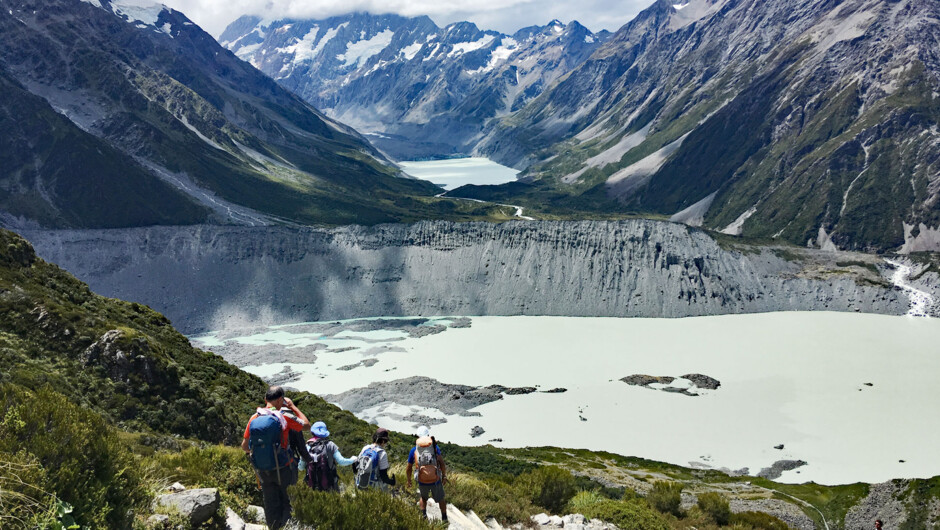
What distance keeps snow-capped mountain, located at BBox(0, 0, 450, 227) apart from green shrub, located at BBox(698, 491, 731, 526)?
118 m

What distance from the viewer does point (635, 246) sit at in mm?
99125

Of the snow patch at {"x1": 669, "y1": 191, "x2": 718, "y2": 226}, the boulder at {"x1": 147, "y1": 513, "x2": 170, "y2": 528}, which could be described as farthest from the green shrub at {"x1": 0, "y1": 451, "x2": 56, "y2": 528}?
the snow patch at {"x1": 669, "y1": 191, "x2": 718, "y2": 226}

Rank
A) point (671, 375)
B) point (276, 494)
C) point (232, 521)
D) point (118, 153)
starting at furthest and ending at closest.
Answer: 1. point (118, 153)
2. point (671, 375)
3. point (276, 494)
4. point (232, 521)

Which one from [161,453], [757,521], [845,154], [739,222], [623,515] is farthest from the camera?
[739,222]

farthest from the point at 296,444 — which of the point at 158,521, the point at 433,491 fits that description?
the point at 433,491

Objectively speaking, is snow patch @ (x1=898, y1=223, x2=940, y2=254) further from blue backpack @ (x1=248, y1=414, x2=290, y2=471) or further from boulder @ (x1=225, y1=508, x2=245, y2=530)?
boulder @ (x1=225, y1=508, x2=245, y2=530)

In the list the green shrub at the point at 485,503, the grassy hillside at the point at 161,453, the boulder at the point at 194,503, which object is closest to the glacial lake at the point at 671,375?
the grassy hillside at the point at 161,453

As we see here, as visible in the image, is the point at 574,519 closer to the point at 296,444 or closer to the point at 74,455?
the point at 296,444

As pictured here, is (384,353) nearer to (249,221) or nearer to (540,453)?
(540,453)

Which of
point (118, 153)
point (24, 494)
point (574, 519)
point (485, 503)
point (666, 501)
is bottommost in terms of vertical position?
point (666, 501)

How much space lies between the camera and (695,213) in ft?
589

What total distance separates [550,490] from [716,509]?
30.6 feet

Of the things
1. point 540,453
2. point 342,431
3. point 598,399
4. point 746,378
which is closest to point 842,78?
point 746,378

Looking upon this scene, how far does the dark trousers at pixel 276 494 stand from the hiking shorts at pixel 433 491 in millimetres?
2934
